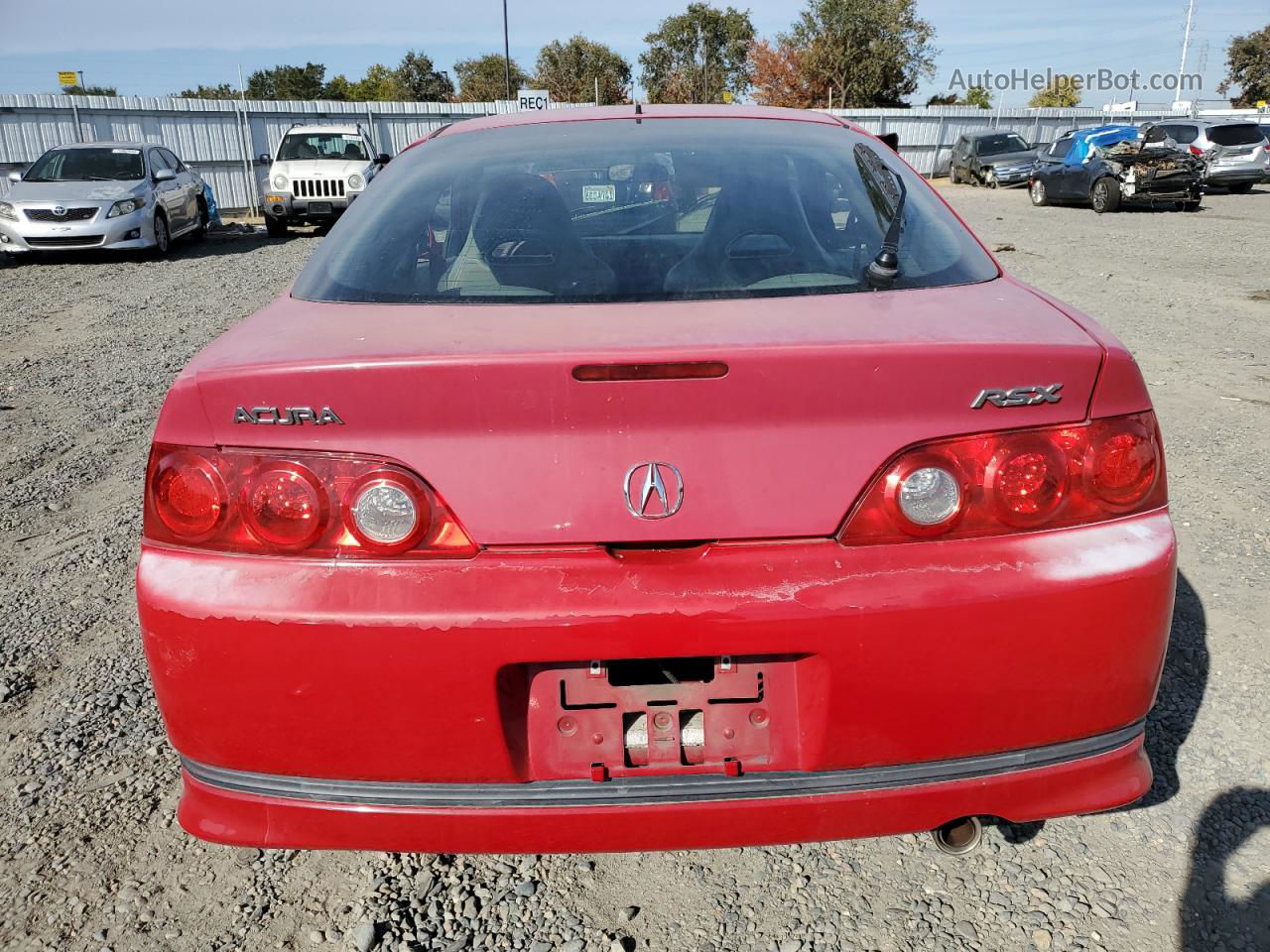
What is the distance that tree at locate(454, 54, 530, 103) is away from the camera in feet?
206

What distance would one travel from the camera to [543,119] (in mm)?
2982

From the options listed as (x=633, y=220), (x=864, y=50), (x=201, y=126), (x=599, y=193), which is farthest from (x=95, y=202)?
(x=864, y=50)

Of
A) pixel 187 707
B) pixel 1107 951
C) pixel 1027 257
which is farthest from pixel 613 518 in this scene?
pixel 1027 257

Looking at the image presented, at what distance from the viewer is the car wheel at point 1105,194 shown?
61.8 ft

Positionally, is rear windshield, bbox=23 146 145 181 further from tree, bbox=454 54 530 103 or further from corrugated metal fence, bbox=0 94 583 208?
tree, bbox=454 54 530 103

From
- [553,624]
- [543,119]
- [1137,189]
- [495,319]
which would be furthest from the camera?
[1137,189]

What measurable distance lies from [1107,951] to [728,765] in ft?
3.05

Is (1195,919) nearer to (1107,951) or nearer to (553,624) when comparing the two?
(1107,951)

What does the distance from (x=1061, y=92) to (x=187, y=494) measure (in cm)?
6977

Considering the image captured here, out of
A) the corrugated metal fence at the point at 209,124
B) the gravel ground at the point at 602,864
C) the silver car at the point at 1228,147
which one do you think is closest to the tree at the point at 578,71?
the corrugated metal fence at the point at 209,124

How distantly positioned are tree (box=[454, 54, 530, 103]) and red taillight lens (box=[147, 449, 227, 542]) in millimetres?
63543

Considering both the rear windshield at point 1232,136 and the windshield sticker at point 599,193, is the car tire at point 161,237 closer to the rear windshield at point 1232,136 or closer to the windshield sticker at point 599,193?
the windshield sticker at point 599,193

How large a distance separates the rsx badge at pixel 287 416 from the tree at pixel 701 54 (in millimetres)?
59721

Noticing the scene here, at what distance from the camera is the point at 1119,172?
18.8 metres
